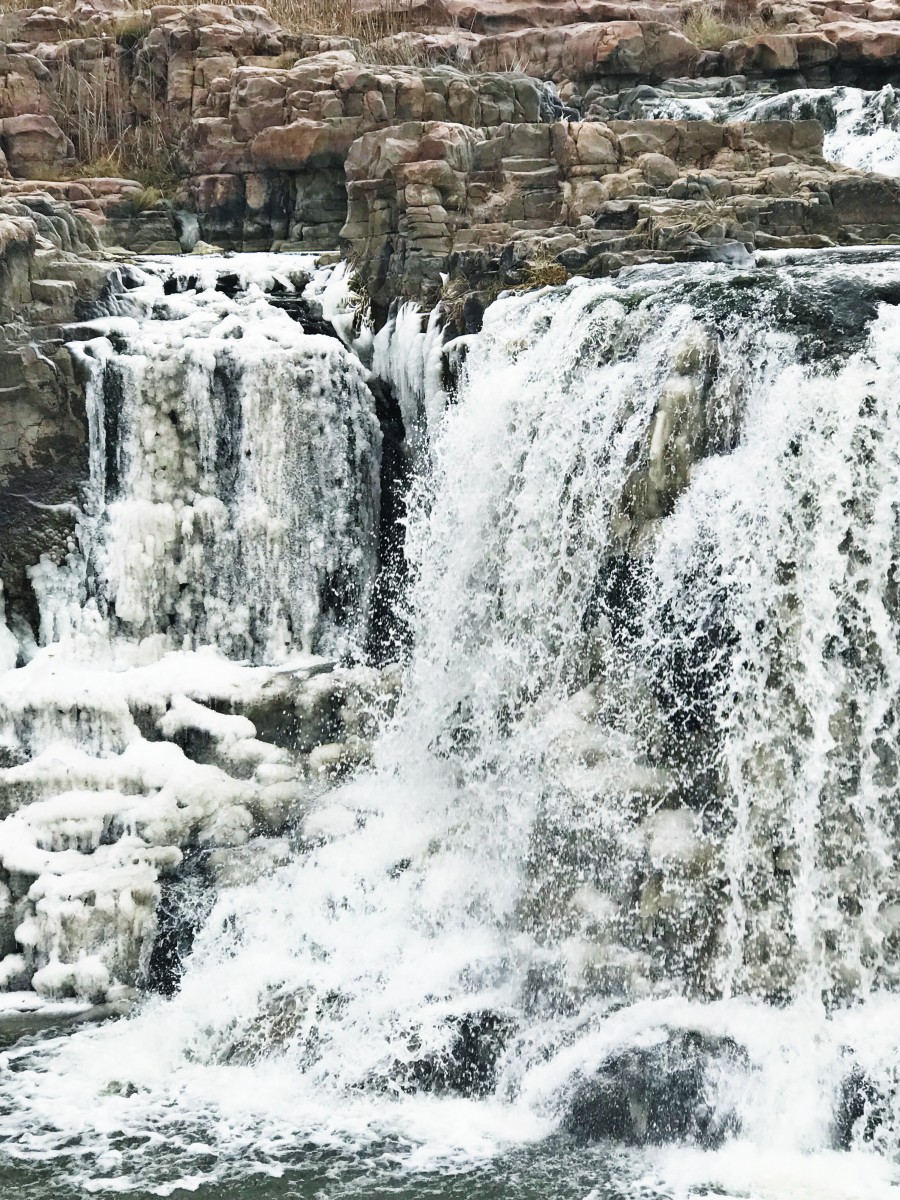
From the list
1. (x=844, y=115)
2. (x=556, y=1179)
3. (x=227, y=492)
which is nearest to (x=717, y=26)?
(x=844, y=115)

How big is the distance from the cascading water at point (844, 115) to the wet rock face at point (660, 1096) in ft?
33.1

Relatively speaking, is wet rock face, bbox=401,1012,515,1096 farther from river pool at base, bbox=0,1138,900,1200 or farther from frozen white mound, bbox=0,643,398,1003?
frozen white mound, bbox=0,643,398,1003

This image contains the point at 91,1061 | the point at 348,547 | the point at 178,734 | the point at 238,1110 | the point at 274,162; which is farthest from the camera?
the point at 274,162

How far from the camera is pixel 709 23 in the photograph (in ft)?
68.8

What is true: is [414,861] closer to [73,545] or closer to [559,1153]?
[559,1153]

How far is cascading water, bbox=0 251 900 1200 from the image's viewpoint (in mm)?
6344

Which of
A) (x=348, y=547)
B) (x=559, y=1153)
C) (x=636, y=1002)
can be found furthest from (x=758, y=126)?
(x=559, y=1153)

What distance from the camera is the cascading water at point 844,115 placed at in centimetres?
1448

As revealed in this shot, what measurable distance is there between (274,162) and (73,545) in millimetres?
6698

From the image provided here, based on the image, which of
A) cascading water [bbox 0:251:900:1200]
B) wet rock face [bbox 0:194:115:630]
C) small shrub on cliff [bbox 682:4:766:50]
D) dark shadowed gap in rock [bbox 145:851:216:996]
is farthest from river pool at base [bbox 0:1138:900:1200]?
small shrub on cliff [bbox 682:4:766:50]

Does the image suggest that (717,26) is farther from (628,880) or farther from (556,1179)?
(556,1179)

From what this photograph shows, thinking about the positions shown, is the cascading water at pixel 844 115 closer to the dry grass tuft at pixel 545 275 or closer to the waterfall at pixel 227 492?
the dry grass tuft at pixel 545 275

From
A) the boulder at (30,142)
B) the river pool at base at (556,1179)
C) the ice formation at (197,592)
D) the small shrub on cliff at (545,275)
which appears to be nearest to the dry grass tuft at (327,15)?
the boulder at (30,142)

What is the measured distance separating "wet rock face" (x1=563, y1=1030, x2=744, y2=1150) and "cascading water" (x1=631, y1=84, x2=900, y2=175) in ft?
33.1
